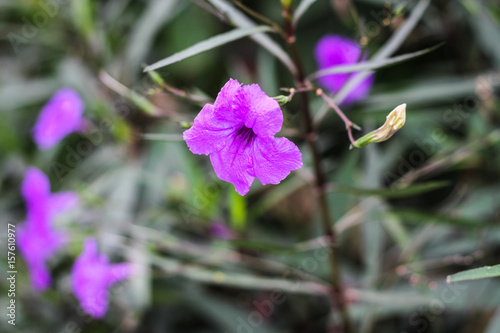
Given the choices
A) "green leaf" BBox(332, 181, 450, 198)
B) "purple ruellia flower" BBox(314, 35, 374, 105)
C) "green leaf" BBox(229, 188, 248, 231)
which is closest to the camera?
"green leaf" BBox(332, 181, 450, 198)

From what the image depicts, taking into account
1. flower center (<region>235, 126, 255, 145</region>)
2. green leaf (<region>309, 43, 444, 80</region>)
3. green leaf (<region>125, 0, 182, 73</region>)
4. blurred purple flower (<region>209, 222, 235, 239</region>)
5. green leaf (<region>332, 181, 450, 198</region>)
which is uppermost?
green leaf (<region>125, 0, 182, 73</region>)

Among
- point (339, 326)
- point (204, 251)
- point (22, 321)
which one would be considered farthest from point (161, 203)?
point (339, 326)

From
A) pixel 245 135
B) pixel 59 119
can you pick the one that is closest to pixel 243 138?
pixel 245 135

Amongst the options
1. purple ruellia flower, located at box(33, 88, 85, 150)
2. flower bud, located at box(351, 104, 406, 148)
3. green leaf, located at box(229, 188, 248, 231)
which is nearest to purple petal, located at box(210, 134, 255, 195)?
flower bud, located at box(351, 104, 406, 148)

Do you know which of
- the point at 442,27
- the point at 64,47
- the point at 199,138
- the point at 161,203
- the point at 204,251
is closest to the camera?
the point at 199,138

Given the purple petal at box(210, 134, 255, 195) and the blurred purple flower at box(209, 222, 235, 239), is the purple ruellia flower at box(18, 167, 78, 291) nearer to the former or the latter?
the blurred purple flower at box(209, 222, 235, 239)

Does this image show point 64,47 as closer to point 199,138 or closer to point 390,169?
point 390,169

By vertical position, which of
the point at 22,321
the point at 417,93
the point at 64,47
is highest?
the point at 64,47

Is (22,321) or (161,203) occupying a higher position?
(161,203)
